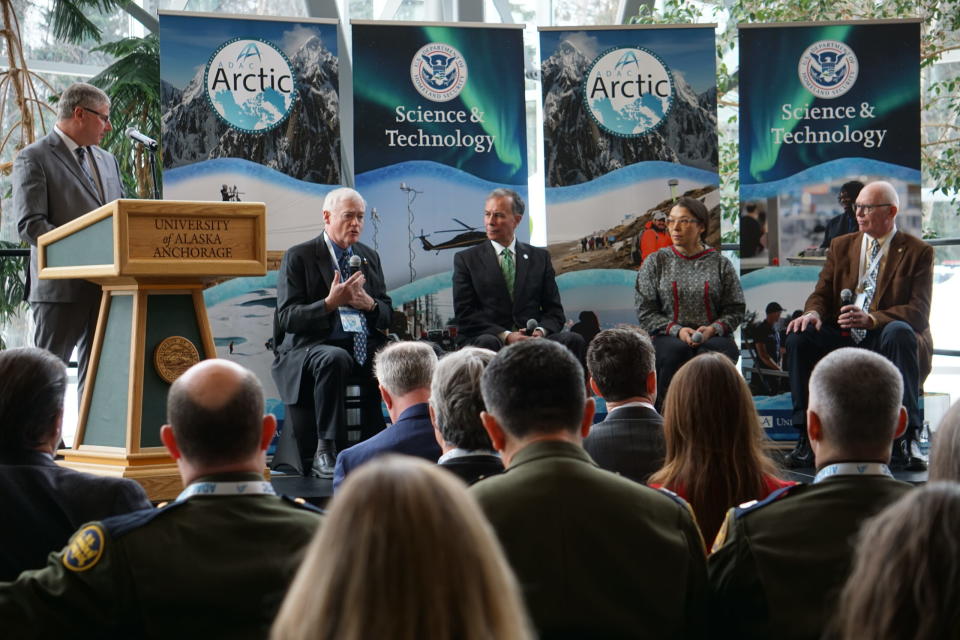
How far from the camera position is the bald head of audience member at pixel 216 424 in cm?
186

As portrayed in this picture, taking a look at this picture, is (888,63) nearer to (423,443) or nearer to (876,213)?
(876,213)

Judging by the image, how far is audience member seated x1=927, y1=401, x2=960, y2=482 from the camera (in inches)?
72.7

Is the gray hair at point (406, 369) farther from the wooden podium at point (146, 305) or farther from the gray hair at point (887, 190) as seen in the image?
the gray hair at point (887, 190)

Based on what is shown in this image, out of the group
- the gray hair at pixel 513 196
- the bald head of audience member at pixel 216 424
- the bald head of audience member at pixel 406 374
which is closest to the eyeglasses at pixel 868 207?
the gray hair at pixel 513 196

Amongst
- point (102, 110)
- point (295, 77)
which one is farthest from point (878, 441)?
point (295, 77)

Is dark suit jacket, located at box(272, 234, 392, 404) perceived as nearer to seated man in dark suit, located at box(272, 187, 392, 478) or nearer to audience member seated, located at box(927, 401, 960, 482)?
seated man in dark suit, located at box(272, 187, 392, 478)

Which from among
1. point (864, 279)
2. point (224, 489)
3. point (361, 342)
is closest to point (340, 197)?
point (361, 342)

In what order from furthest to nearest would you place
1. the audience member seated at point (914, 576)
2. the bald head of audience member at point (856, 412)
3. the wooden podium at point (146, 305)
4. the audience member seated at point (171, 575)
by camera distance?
the wooden podium at point (146, 305), the bald head of audience member at point (856, 412), the audience member seated at point (171, 575), the audience member seated at point (914, 576)

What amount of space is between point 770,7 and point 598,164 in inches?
112

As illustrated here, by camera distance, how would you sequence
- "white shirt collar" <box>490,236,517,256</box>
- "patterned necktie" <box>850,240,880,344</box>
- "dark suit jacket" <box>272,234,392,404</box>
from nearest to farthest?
1. "dark suit jacket" <box>272,234,392,404</box>
2. "patterned necktie" <box>850,240,880,344</box>
3. "white shirt collar" <box>490,236,517,256</box>

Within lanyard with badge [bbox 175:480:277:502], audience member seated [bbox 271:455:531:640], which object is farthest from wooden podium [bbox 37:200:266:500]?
audience member seated [bbox 271:455:531:640]

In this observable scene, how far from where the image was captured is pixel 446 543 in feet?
3.08

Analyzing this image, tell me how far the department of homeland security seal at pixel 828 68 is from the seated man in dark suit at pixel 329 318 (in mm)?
2729

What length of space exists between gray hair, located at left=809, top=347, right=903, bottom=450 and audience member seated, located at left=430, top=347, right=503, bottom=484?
85 centimetres
